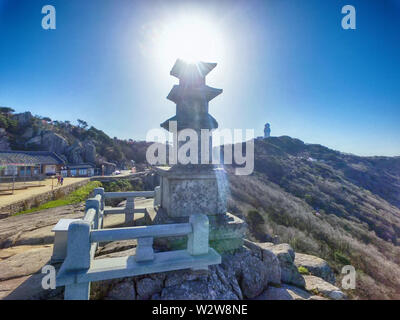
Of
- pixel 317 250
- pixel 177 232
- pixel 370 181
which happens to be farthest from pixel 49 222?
pixel 370 181

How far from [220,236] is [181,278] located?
3.73ft

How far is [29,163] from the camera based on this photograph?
19.8 meters

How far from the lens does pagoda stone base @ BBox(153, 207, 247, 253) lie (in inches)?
134

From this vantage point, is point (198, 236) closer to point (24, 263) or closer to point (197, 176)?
point (197, 176)

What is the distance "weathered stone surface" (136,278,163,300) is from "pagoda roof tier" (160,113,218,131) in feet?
10.2

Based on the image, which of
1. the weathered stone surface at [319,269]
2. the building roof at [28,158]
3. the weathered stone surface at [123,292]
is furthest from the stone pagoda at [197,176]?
the building roof at [28,158]

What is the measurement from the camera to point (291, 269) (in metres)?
4.26

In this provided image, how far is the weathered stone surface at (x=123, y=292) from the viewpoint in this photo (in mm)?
2475

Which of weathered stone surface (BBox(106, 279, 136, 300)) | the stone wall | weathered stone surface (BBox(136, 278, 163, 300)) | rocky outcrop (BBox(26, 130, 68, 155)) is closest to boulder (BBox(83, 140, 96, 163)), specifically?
rocky outcrop (BBox(26, 130, 68, 155))

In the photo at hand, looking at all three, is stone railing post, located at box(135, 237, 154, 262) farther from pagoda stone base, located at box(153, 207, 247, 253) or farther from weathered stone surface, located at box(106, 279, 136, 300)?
pagoda stone base, located at box(153, 207, 247, 253)

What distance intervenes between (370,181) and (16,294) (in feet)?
233

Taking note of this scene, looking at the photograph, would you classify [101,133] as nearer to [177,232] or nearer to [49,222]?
[49,222]

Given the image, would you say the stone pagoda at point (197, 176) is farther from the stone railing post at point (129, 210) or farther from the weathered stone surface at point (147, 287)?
the stone railing post at point (129, 210)

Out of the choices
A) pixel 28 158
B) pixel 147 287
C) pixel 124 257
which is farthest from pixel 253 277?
pixel 28 158
